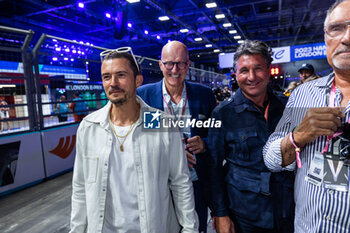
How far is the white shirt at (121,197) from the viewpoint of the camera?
1.44 metres

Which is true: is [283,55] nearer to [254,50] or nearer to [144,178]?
[254,50]

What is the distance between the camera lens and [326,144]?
1.08 meters

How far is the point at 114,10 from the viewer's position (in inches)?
462

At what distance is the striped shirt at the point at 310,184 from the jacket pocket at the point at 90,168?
1.06m

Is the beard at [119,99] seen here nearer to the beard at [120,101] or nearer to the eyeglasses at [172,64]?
the beard at [120,101]

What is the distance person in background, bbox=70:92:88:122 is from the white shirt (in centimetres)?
480

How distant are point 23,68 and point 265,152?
4943 millimetres

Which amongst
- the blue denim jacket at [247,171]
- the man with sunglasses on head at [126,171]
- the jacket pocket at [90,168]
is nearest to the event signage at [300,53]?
the blue denim jacket at [247,171]

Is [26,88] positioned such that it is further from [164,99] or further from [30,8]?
[30,8]

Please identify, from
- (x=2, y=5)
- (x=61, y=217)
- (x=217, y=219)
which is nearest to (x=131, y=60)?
(x=217, y=219)

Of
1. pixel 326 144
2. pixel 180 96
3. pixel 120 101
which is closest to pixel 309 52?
pixel 180 96

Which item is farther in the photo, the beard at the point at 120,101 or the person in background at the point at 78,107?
the person in background at the point at 78,107

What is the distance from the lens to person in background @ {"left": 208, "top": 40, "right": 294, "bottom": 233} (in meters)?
1.53

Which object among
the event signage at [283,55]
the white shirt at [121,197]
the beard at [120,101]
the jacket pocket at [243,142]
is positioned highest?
the event signage at [283,55]
